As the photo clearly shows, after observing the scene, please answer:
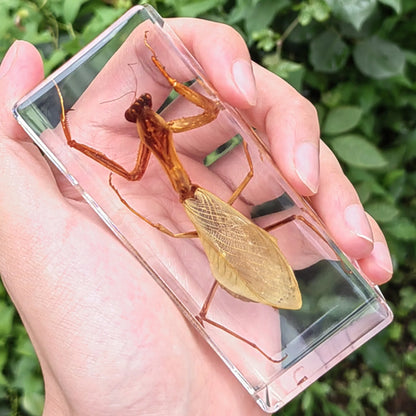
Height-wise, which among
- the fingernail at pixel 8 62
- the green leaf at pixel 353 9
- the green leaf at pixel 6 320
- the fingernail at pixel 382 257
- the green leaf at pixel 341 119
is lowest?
A: the fingernail at pixel 382 257

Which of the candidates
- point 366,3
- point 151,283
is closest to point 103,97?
point 151,283

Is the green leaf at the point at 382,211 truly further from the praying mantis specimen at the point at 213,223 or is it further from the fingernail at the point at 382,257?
the praying mantis specimen at the point at 213,223

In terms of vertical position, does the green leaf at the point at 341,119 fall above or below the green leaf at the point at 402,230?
above

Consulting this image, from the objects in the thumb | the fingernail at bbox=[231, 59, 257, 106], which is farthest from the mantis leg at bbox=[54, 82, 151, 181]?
the fingernail at bbox=[231, 59, 257, 106]

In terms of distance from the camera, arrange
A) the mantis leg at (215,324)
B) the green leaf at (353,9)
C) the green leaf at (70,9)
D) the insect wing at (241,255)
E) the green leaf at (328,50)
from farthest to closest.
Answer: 1. the green leaf at (328,50)
2. the green leaf at (70,9)
3. the green leaf at (353,9)
4. the mantis leg at (215,324)
5. the insect wing at (241,255)

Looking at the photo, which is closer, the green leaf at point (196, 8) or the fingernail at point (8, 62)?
the fingernail at point (8, 62)

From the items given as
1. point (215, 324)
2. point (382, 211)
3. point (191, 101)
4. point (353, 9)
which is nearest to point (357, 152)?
point (382, 211)

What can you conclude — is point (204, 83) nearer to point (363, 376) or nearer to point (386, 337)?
point (386, 337)

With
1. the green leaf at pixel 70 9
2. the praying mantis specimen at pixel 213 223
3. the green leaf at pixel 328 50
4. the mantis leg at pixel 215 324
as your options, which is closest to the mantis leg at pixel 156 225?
the praying mantis specimen at pixel 213 223
